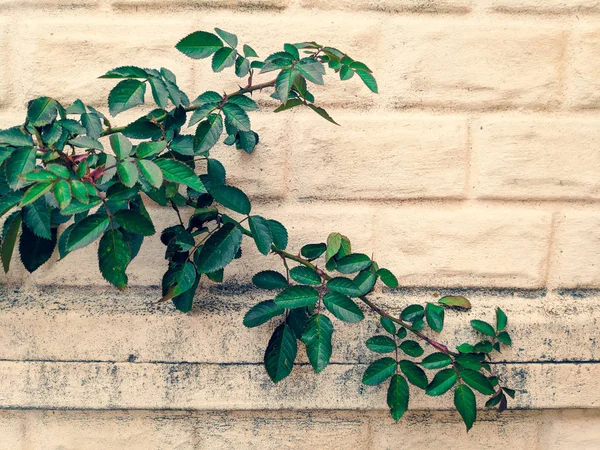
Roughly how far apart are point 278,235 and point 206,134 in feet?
0.83

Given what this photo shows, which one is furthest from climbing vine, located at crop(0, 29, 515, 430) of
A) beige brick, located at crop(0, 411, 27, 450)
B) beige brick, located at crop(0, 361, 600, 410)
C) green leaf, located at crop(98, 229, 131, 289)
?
beige brick, located at crop(0, 411, 27, 450)

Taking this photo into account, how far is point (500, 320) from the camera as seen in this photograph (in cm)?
123

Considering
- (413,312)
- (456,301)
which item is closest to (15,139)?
(413,312)

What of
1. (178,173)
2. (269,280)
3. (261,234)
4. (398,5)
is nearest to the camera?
(178,173)

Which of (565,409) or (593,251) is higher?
(593,251)

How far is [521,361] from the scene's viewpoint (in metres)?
1.25

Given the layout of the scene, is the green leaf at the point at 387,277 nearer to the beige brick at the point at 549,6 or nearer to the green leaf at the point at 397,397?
the green leaf at the point at 397,397

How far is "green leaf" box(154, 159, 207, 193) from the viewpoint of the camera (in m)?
0.92

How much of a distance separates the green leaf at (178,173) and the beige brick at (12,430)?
28.9 inches

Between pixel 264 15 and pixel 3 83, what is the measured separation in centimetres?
60

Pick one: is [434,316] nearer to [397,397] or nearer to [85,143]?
[397,397]

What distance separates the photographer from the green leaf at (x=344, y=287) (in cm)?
105

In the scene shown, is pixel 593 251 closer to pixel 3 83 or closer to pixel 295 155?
pixel 295 155

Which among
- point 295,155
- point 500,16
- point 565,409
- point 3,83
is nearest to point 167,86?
point 295,155
